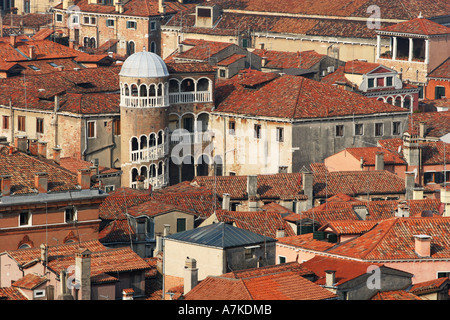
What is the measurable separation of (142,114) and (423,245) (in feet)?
103

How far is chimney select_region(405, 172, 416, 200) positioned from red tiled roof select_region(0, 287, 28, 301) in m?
27.8

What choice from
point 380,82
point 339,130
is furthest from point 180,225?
point 380,82

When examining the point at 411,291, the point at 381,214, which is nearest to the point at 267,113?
the point at 381,214

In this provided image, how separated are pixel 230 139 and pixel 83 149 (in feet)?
27.0

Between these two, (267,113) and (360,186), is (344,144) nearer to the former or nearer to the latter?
(267,113)

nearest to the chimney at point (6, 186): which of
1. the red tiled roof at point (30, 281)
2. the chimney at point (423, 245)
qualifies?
the red tiled roof at point (30, 281)

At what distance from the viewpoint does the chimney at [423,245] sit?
184 ft

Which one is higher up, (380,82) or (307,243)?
(380,82)

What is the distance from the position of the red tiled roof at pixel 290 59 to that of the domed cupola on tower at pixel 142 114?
18.3 meters

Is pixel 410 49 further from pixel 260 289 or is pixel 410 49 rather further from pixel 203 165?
pixel 260 289

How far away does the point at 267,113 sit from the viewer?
86188 millimetres

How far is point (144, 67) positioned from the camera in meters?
84.8

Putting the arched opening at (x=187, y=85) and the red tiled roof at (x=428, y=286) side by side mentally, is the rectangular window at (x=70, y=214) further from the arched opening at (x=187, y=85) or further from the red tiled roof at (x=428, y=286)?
the arched opening at (x=187, y=85)

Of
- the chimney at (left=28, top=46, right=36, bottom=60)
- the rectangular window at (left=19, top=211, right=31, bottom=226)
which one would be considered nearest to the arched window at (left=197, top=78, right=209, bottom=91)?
the chimney at (left=28, top=46, right=36, bottom=60)
